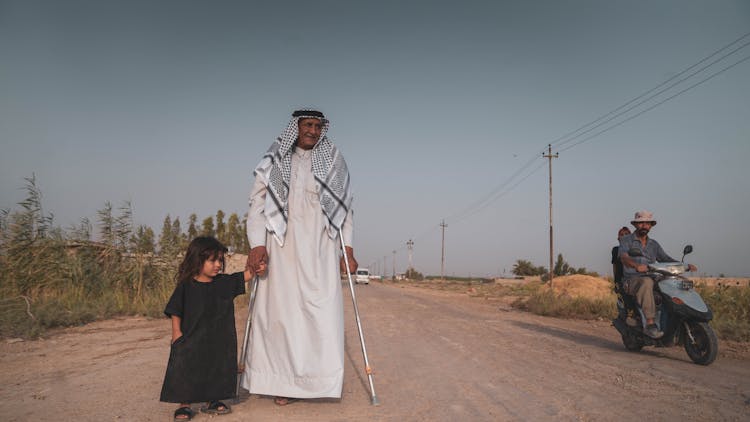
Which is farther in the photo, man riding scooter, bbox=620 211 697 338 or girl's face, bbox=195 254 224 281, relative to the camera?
man riding scooter, bbox=620 211 697 338

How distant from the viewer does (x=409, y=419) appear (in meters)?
3.26

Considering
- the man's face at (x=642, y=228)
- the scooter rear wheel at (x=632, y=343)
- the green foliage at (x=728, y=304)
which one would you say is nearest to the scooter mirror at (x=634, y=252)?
the man's face at (x=642, y=228)

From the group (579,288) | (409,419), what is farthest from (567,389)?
(579,288)

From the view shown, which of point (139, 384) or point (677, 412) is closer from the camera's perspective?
point (677, 412)

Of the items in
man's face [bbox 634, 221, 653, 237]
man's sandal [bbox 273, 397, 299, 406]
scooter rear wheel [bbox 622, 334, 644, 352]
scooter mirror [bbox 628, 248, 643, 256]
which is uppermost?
man's face [bbox 634, 221, 653, 237]

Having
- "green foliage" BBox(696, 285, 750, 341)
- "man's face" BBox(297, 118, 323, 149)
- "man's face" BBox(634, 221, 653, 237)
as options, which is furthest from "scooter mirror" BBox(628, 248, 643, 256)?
"man's face" BBox(297, 118, 323, 149)

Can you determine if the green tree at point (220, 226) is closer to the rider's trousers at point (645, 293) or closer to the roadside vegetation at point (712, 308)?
the roadside vegetation at point (712, 308)

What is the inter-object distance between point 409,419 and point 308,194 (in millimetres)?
1968

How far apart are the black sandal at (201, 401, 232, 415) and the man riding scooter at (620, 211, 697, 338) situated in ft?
16.7

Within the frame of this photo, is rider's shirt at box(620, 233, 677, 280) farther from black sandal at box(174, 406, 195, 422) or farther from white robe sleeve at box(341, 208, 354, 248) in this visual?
black sandal at box(174, 406, 195, 422)

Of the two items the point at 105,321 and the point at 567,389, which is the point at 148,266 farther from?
the point at 567,389

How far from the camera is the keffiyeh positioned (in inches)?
158

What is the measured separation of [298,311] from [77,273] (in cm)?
852

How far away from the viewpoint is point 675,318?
586 cm
